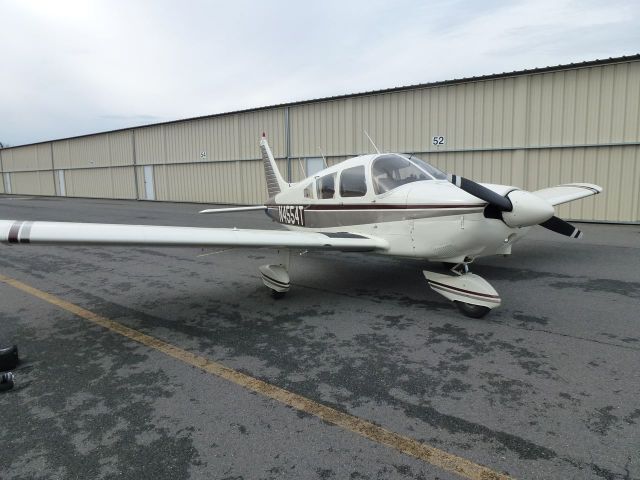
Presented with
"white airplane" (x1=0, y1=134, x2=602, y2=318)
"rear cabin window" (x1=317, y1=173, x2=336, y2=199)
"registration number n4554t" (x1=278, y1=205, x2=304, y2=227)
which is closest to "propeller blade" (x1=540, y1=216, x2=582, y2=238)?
"white airplane" (x1=0, y1=134, x2=602, y2=318)

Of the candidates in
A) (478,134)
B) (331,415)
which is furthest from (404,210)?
(478,134)

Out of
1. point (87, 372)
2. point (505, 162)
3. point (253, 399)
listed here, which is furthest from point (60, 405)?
point (505, 162)

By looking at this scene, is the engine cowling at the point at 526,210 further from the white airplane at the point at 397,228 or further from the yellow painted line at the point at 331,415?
the yellow painted line at the point at 331,415

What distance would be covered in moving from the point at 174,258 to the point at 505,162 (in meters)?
11.3

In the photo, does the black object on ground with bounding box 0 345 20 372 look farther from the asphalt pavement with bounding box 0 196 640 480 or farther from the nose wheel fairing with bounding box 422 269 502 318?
the nose wheel fairing with bounding box 422 269 502 318

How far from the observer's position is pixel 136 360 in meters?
4.24

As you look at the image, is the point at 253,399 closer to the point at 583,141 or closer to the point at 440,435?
the point at 440,435

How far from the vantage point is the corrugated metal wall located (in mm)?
13031

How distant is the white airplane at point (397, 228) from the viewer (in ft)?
15.1

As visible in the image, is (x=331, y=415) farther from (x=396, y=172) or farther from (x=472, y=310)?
(x=396, y=172)

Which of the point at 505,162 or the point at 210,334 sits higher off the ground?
the point at 505,162

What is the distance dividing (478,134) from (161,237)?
13.3m

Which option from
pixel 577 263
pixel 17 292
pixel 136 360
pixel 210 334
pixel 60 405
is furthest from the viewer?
pixel 577 263

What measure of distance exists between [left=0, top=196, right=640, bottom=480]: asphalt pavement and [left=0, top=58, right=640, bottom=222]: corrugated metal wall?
7572 millimetres
